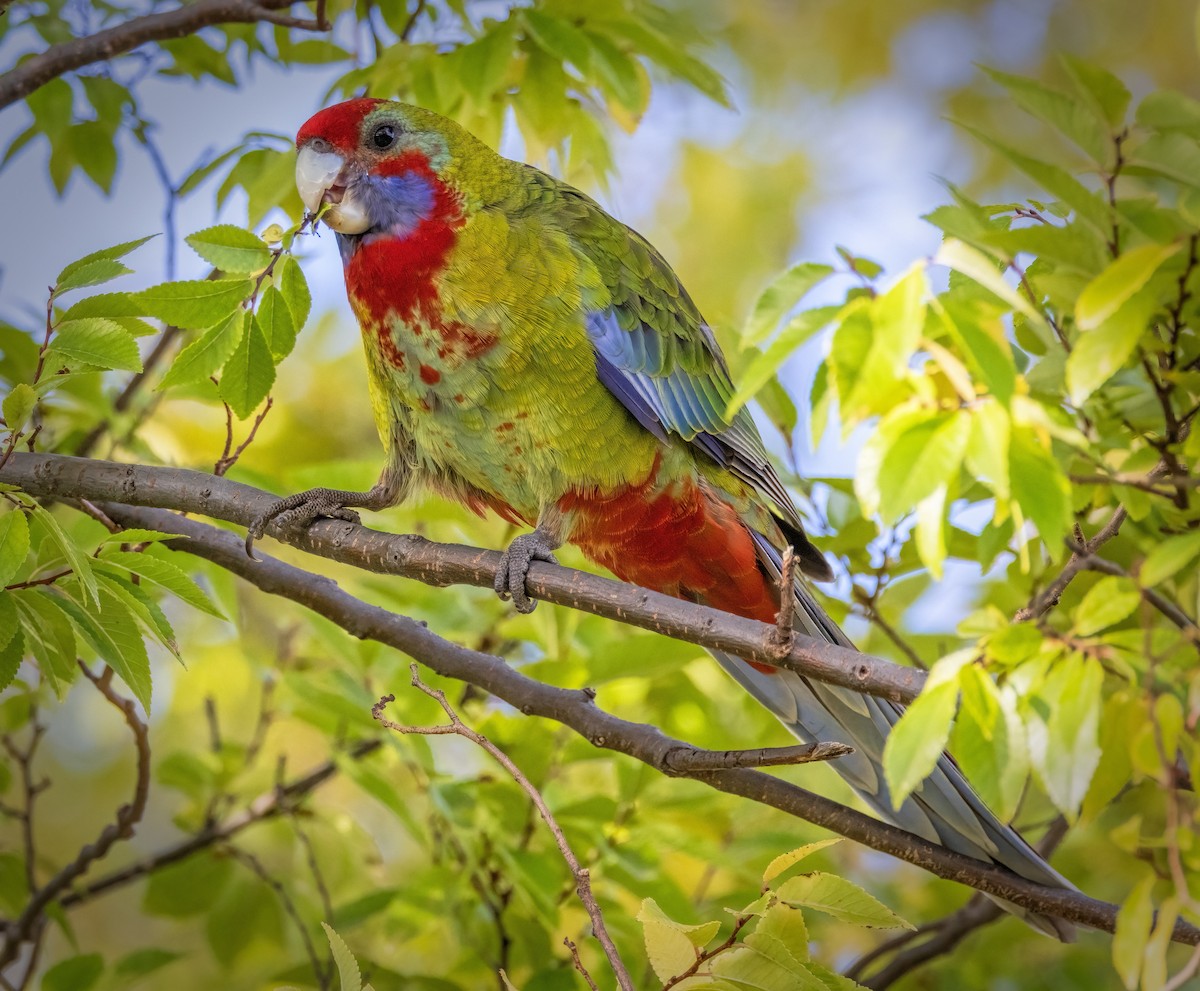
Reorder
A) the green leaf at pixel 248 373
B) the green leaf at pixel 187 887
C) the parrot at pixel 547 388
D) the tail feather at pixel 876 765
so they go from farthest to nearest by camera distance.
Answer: the green leaf at pixel 187 887
the parrot at pixel 547 388
the tail feather at pixel 876 765
the green leaf at pixel 248 373

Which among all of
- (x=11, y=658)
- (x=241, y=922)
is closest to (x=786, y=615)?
(x=11, y=658)

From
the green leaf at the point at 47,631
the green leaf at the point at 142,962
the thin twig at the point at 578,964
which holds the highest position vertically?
the green leaf at the point at 47,631

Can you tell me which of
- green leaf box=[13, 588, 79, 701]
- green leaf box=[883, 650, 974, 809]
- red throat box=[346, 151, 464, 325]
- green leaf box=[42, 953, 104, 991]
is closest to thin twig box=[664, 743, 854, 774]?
green leaf box=[883, 650, 974, 809]

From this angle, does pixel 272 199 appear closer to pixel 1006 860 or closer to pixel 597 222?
pixel 597 222

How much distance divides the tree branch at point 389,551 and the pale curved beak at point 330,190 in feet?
2.76

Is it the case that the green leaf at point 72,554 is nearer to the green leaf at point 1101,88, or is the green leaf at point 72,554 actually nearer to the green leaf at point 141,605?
the green leaf at point 141,605

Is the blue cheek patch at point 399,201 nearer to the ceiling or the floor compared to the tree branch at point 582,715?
nearer to the ceiling

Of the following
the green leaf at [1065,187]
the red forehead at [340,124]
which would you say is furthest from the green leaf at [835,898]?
the red forehead at [340,124]

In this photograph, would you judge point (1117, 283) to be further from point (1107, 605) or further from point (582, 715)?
point (582, 715)

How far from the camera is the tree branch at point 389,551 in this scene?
1.99 metres

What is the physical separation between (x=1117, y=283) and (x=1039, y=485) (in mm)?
241

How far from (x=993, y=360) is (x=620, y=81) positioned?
170cm

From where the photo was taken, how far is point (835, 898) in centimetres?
173

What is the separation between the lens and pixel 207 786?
324 cm
